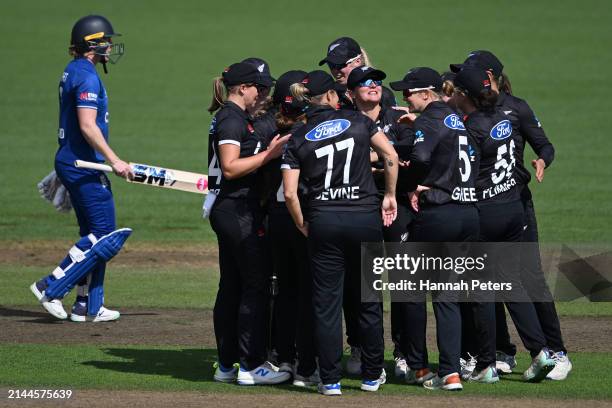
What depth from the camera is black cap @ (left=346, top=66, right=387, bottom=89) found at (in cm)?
818

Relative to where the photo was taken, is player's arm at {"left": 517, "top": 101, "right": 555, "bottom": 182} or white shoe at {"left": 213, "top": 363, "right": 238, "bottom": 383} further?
player's arm at {"left": 517, "top": 101, "right": 555, "bottom": 182}

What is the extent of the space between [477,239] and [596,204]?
9.34m

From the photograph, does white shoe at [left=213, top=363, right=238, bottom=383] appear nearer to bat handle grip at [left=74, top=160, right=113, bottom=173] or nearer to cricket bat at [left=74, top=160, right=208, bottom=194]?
cricket bat at [left=74, top=160, right=208, bottom=194]

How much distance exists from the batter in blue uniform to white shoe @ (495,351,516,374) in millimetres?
3763

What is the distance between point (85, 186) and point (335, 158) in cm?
366

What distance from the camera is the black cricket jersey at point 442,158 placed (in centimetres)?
819

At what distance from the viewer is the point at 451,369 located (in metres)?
8.24

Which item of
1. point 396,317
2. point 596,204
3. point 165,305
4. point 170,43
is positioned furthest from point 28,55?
point 396,317

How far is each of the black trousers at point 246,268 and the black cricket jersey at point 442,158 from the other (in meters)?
1.26

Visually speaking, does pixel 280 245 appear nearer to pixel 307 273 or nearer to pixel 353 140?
pixel 307 273

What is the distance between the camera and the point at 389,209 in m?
8.11

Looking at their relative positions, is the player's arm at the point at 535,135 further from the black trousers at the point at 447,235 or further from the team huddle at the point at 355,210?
the black trousers at the point at 447,235

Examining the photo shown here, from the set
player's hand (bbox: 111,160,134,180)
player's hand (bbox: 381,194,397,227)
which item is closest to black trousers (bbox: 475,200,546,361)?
player's hand (bbox: 381,194,397,227)

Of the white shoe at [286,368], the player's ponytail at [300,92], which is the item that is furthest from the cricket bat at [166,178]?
the player's ponytail at [300,92]
